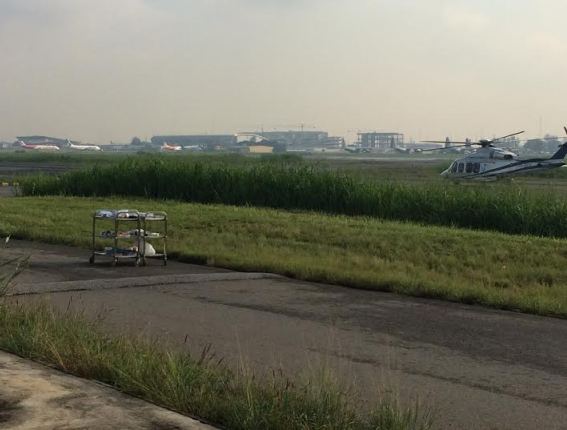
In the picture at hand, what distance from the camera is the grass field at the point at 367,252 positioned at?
11852mm

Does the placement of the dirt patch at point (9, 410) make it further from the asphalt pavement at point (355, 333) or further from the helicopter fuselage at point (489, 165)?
the helicopter fuselage at point (489, 165)

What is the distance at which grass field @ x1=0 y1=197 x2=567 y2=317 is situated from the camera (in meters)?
11.9

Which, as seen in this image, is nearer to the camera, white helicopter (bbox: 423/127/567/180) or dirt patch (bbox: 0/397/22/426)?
A: dirt patch (bbox: 0/397/22/426)

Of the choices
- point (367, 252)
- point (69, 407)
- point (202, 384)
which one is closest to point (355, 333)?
point (202, 384)

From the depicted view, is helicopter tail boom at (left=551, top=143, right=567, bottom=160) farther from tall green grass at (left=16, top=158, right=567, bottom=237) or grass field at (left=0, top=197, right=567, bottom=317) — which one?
grass field at (left=0, top=197, right=567, bottom=317)

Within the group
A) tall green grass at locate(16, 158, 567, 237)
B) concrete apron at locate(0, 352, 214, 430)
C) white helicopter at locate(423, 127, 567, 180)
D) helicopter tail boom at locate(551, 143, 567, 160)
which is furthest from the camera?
helicopter tail boom at locate(551, 143, 567, 160)

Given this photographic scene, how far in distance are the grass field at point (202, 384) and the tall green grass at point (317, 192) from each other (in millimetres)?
15517

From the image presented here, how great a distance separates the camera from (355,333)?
878 cm

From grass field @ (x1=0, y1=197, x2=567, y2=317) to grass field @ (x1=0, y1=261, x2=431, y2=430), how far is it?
17.7ft

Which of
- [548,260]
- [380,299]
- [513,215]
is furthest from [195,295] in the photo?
[513,215]

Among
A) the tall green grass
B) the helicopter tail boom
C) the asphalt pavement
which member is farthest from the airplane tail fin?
the asphalt pavement

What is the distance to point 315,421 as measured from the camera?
4930mm

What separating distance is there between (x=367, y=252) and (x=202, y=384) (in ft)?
34.1

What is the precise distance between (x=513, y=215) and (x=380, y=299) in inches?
445
